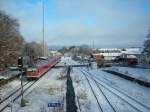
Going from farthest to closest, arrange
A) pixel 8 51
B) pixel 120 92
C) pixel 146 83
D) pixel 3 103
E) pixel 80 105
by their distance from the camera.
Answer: pixel 8 51 → pixel 146 83 → pixel 120 92 → pixel 3 103 → pixel 80 105

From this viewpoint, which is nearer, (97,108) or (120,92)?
(97,108)

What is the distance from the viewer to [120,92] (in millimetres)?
29391

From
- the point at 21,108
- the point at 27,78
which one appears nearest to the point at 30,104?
the point at 21,108

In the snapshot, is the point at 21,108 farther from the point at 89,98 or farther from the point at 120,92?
the point at 120,92

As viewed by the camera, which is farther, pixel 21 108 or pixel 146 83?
pixel 146 83

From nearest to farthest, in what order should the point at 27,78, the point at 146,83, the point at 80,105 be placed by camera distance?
the point at 80,105 → the point at 146,83 → the point at 27,78

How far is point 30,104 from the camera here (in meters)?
22.8

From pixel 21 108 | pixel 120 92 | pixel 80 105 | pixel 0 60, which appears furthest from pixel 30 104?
pixel 0 60

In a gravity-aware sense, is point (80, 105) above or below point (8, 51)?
below

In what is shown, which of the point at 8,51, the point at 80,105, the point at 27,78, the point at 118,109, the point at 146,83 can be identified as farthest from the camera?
the point at 27,78

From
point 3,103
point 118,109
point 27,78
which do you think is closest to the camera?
point 118,109

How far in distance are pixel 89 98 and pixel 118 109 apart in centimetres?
524

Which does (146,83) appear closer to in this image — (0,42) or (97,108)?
(97,108)

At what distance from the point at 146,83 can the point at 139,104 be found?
463 inches
